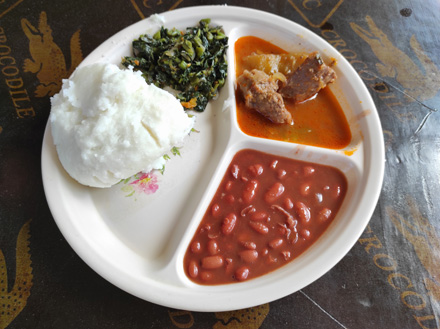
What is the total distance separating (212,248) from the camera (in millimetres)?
2492

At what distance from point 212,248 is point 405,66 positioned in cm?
290

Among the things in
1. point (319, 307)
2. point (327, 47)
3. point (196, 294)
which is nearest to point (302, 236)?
point (319, 307)

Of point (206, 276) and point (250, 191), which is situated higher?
point (250, 191)

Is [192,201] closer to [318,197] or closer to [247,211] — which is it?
[247,211]

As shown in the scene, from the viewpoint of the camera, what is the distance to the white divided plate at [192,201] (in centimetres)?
236

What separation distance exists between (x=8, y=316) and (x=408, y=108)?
3.97 m

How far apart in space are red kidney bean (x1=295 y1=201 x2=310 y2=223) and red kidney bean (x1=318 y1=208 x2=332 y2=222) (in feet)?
0.32

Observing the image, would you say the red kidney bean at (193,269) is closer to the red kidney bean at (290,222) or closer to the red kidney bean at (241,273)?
the red kidney bean at (241,273)

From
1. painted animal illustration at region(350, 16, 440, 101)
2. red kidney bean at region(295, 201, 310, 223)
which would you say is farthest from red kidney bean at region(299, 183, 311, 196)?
painted animal illustration at region(350, 16, 440, 101)

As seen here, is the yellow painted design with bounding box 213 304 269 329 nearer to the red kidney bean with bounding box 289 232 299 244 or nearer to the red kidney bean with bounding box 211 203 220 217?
the red kidney bean with bounding box 289 232 299 244

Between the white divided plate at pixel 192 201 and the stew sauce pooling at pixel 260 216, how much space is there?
65mm

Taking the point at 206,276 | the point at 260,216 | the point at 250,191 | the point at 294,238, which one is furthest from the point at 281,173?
the point at 206,276

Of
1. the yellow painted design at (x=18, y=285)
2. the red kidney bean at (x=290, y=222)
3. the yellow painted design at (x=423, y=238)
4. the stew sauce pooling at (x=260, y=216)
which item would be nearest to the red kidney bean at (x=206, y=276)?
the stew sauce pooling at (x=260, y=216)

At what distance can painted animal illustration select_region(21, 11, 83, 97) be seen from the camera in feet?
10.8
